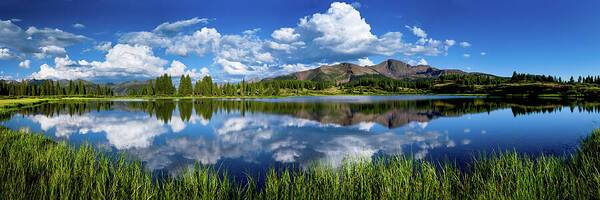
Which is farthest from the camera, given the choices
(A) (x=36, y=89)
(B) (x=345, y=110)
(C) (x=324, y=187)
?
(A) (x=36, y=89)

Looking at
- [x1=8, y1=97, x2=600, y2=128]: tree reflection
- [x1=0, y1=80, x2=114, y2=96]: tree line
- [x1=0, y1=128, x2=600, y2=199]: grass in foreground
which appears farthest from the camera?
[x1=0, y1=80, x2=114, y2=96]: tree line

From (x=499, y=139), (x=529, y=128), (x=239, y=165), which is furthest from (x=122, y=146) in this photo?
(x=529, y=128)

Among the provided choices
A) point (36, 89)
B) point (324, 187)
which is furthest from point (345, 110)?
point (36, 89)

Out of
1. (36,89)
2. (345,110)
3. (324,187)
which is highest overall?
(36,89)

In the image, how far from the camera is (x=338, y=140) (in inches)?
1289

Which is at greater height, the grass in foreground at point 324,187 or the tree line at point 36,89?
the tree line at point 36,89

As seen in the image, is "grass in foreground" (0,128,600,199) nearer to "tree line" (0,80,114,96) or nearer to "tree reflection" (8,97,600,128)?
"tree reflection" (8,97,600,128)

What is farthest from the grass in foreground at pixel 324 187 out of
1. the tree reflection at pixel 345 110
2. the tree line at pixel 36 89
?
the tree line at pixel 36 89

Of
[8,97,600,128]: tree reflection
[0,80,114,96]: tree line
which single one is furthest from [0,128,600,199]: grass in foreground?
[0,80,114,96]: tree line

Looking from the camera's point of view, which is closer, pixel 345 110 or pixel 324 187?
pixel 324 187

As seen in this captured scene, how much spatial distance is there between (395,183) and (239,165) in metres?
12.0

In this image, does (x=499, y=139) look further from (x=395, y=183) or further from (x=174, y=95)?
(x=174, y=95)

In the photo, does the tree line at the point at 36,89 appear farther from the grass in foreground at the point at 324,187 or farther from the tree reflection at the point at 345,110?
the grass in foreground at the point at 324,187

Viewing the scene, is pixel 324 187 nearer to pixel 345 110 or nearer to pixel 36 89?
pixel 345 110
